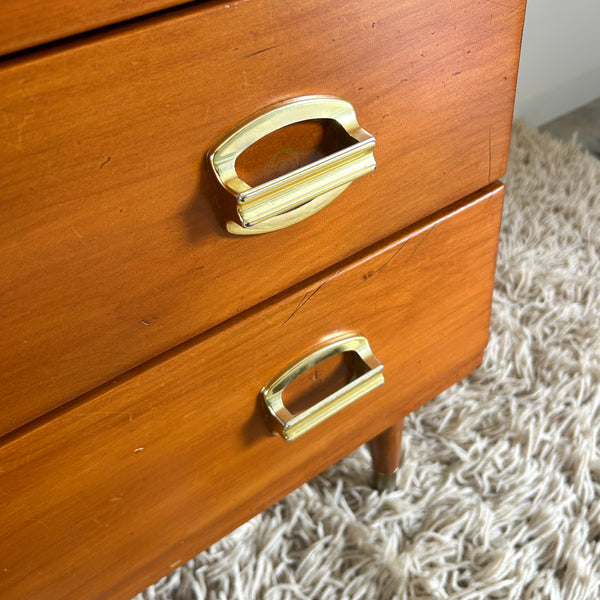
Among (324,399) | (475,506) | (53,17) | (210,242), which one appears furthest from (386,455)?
(53,17)

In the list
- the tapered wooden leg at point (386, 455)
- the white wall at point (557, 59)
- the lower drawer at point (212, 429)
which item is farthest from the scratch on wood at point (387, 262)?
the white wall at point (557, 59)

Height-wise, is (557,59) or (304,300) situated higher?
(557,59)

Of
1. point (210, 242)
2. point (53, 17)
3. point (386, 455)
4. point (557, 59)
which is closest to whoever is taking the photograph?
point (53, 17)

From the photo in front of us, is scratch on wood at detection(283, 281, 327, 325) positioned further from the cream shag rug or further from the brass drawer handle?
the cream shag rug

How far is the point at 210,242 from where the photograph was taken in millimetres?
403

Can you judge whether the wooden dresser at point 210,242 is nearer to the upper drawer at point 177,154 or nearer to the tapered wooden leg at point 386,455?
the upper drawer at point 177,154

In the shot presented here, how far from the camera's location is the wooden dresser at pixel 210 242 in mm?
329

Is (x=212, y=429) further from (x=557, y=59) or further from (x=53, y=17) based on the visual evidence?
(x=557, y=59)

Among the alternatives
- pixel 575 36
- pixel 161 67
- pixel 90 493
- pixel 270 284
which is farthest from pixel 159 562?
pixel 575 36

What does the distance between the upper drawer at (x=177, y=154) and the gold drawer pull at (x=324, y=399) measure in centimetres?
6

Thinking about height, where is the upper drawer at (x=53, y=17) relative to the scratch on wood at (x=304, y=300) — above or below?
above

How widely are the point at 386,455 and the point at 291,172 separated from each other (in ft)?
1.22

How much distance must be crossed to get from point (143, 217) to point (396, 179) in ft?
0.58

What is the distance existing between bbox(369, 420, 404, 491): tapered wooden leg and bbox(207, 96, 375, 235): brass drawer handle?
0.31m
